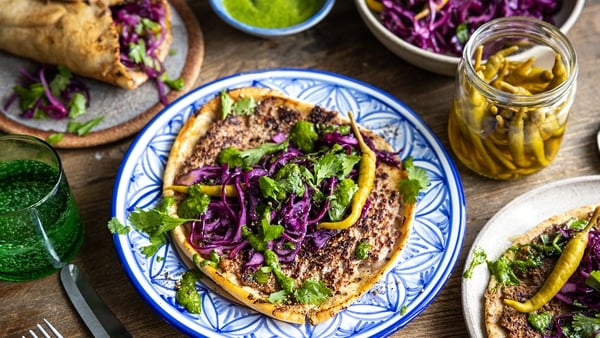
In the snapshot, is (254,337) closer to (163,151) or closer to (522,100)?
(163,151)

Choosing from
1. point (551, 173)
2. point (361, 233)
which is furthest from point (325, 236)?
point (551, 173)

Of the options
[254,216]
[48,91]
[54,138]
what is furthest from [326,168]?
[48,91]

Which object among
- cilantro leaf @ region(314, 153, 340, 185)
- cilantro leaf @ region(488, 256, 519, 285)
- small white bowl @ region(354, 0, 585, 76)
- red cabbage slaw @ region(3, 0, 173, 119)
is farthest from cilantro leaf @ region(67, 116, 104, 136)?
cilantro leaf @ region(488, 256, 519, 285)

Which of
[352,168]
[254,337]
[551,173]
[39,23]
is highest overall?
[39,23]

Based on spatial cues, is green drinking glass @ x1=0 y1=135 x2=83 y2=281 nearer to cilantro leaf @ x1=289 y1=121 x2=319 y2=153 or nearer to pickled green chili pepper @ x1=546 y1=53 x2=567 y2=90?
cilantro leaf @ x1=289 y1=121 x2=319 y2=153

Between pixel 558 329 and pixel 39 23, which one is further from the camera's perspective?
pixel 39 23
